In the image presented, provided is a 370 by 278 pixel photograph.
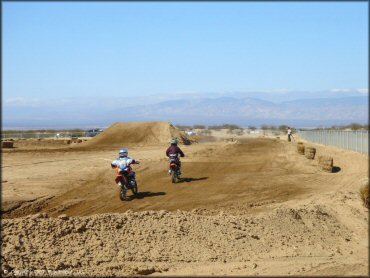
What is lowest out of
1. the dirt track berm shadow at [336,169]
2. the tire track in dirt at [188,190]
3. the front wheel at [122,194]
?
the dirt track berm shadow at [336,169]

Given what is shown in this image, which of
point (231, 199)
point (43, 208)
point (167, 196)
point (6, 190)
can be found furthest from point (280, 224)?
point (6, 190)

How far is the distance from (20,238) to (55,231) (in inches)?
33.2

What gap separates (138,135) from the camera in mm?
58500

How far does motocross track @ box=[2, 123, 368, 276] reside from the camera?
12.2 meters

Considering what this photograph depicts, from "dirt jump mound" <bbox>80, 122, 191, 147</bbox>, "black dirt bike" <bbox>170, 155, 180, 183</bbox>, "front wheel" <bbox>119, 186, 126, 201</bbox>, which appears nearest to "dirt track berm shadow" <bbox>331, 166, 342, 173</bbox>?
"black dirt bike" <bbox>170, 155, 180, 183</bbox>

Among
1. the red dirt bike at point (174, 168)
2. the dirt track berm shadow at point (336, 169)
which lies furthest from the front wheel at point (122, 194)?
the dirt track berm shadow at point (336, 169)

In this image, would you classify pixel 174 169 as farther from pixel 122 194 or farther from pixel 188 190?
pixel 122 194

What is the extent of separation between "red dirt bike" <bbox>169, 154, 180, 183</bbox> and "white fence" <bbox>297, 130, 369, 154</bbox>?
14163 mm

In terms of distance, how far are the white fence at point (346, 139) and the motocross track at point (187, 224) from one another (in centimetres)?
753

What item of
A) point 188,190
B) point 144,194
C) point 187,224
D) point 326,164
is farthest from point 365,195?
point 326,164

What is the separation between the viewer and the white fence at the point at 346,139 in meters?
34.8

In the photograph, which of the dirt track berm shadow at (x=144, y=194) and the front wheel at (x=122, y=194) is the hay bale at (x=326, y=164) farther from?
the front wheel at (x=122, y=194)

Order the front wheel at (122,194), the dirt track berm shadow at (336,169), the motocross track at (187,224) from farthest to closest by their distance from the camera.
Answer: the dirt track berm shadow at (336,169) < the front wheel at (122,194) < the motocross track at (187,224)

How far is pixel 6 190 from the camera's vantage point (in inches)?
859
